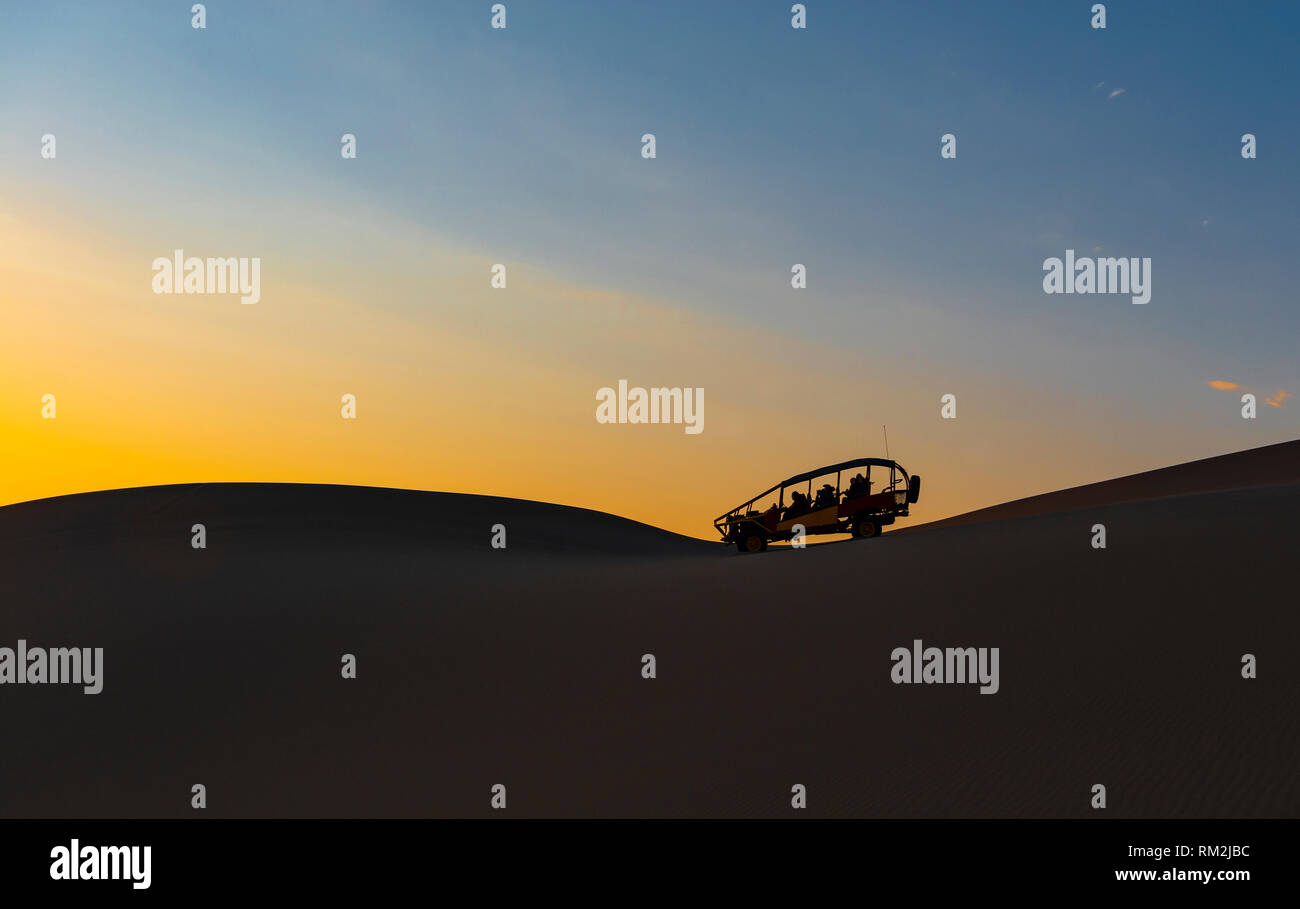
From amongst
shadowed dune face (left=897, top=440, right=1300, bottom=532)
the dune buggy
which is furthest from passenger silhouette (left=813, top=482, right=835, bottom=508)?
shadowed dune face (left=897, top=440, right=1300, bottom=532)

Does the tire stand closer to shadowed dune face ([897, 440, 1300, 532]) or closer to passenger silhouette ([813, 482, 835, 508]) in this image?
passenger silhouette ([813, 482, 835, 508])

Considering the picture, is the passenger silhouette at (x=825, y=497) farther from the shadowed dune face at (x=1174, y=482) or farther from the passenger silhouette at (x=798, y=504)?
the shadowed dune face at (x=1174, y=482)

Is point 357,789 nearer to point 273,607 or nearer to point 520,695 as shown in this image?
point 520,695

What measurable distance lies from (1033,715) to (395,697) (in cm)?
745

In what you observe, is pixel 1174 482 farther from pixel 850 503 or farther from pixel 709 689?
pixel 709 689

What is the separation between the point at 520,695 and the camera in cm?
1071

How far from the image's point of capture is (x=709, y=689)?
10.4m

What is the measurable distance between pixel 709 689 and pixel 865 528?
587 inches

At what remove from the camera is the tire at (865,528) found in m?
24.3

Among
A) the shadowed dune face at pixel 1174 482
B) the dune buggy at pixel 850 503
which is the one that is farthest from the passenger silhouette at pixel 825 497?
the shadowed dune face at pixel 1174 482

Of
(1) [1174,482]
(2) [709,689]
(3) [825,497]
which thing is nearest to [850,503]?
(3) [825,497]

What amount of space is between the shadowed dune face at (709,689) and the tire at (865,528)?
4.18m

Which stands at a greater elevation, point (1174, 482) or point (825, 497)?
point (1174, 482)

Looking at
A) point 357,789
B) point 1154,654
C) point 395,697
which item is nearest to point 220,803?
point 357,789
